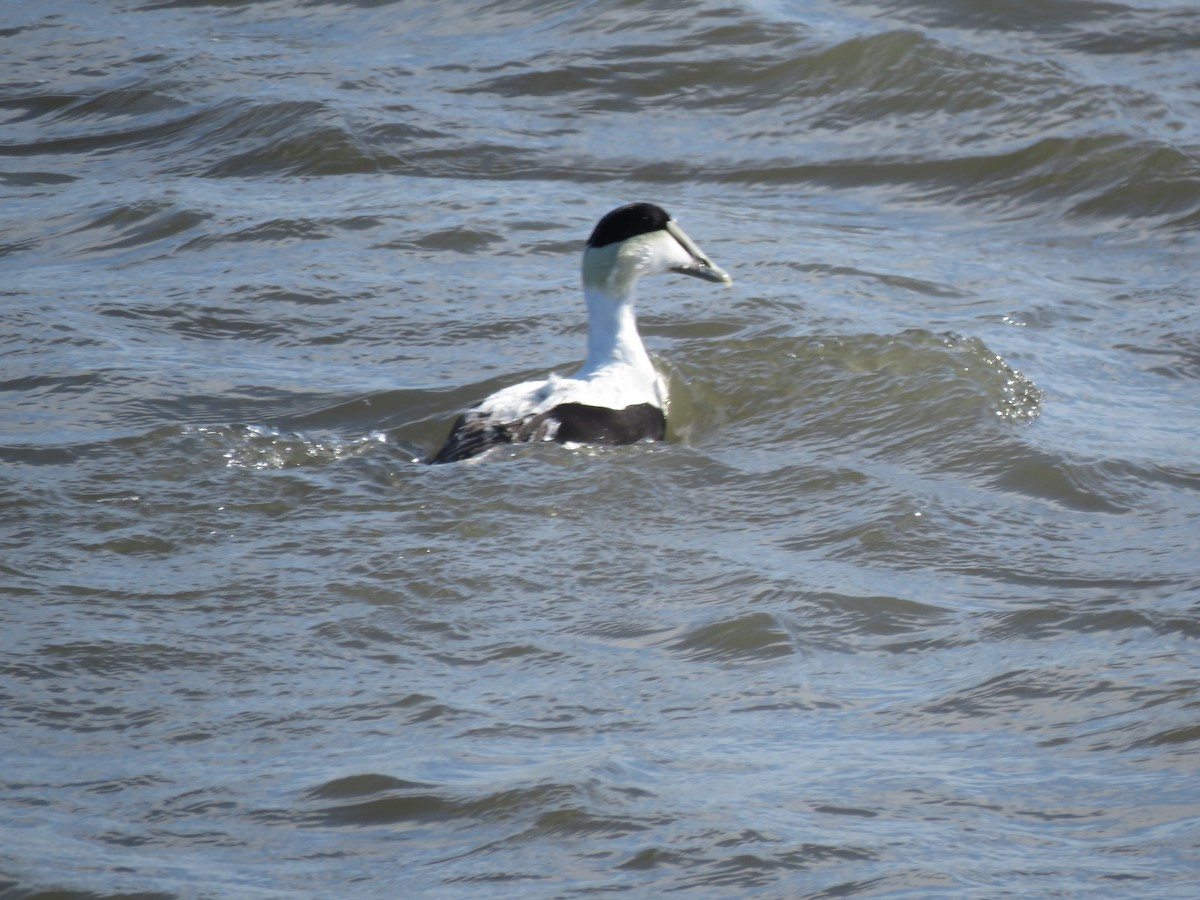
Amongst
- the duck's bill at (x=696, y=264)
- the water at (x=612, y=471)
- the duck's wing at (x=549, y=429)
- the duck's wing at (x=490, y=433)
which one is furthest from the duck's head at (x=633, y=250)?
the duck's wing at (x=490, y=433)

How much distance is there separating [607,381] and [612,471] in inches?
23.3

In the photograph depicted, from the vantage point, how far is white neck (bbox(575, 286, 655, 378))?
25.1 ft

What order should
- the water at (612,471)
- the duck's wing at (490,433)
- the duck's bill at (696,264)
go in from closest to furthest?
the water at (612,471) < the duck's wing at (490,433) < the duck's bill at (696,264)

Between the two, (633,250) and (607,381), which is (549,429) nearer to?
(607,381)

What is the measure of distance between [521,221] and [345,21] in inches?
178

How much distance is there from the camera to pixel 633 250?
7.79 m

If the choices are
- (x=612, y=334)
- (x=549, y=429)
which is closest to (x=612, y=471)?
(x=549, y=429)

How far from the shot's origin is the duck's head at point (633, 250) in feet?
25.4

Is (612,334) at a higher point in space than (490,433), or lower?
higher

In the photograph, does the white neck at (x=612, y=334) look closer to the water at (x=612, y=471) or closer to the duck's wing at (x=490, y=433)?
the water at (x=612, y=471)

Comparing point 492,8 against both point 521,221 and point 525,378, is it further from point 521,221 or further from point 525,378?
point 525,378

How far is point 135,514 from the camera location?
6.57 meters

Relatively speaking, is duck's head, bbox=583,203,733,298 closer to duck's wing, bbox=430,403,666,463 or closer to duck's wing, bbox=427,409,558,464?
duck's wing, bbox=430,403,666,463

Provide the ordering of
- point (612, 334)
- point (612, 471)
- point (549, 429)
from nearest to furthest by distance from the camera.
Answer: point (612, 471) → point (549, 429) → point (612, 334)
